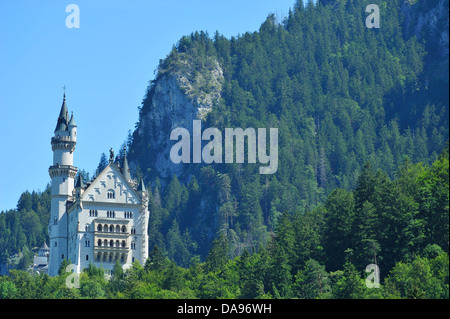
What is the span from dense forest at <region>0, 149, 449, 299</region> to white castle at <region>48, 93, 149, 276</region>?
98.1 ft

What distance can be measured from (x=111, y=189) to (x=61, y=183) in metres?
6.79

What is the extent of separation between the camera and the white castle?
16025 cm

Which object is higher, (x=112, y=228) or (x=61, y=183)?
(x=61, y=183)

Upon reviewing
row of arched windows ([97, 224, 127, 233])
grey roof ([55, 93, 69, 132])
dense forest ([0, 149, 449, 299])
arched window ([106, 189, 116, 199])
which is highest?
grey roof ([55, 93, 69, 132])

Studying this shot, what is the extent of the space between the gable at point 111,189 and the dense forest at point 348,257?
108 feet

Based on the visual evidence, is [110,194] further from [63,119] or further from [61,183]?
[63,119]

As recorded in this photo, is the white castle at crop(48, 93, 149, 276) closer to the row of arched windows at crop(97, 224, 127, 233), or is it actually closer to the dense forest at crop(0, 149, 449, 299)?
the row of arched windows at crop(97, 224, 127, 233)

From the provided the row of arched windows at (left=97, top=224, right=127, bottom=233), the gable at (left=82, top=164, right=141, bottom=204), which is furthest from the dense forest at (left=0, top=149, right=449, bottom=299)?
the gable at (left=82, top=164, right=141, bottom=204)

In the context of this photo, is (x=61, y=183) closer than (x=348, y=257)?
No

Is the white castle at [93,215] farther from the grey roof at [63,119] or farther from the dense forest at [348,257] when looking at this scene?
the dense forest at [348,257]

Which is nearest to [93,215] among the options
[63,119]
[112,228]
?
[112,228]

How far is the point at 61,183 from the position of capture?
16400 centimetres

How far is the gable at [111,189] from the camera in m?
162
